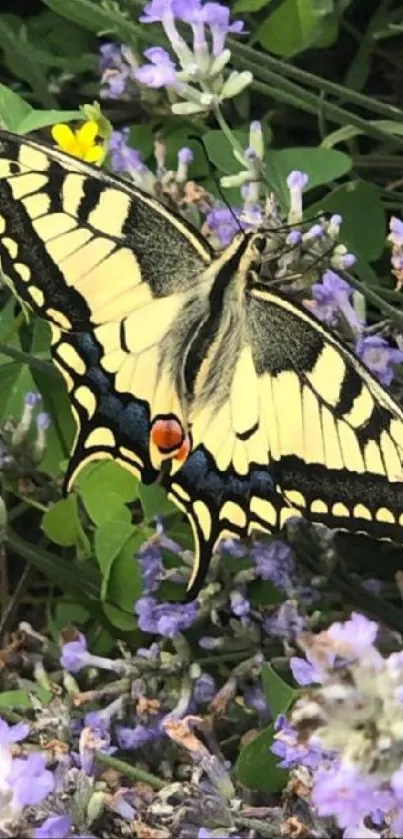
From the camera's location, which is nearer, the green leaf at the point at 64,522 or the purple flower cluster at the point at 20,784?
the purple flower cluster at the point at 20,784

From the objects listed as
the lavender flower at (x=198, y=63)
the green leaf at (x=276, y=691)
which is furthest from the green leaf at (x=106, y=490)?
the lavender flower at (x=198, y=63)

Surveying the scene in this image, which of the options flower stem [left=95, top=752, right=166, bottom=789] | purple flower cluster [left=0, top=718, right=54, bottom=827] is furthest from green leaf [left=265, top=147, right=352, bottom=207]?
purple flower cluster [left=0, top=718, right=54, bottom=827]

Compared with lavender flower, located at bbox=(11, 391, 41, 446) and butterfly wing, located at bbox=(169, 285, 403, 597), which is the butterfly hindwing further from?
lavender flower, located at bbox=(11, 391, 41, 446)

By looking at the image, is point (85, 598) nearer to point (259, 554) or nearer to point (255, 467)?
point (259, 554)

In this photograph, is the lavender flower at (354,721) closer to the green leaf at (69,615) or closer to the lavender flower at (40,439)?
the lavender flower at (40,439)

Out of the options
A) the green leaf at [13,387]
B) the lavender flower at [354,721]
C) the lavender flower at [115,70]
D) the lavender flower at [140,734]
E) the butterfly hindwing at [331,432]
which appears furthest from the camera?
the lavender flower at [115,70]

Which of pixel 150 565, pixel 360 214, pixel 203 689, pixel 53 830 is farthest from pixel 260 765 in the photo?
pixel 360 214
